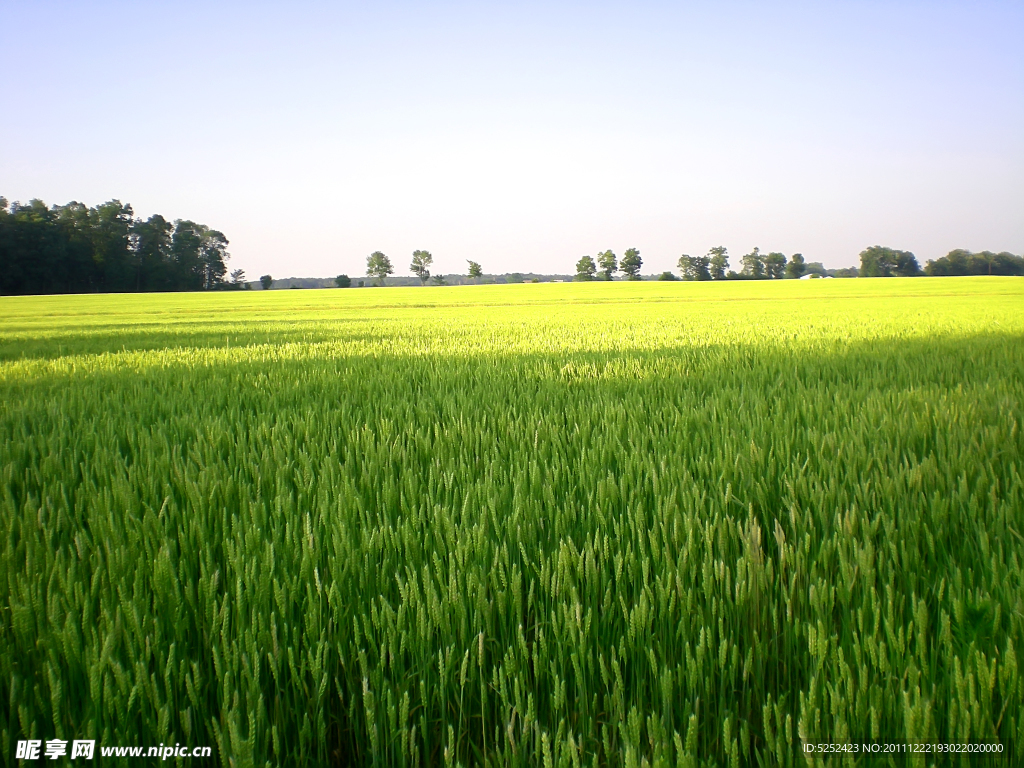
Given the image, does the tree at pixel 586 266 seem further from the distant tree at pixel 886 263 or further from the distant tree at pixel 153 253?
the distant tree at pixel 153 253

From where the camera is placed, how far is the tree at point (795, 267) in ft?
277

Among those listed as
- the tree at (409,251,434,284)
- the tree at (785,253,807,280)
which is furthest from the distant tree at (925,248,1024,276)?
the tree at (409,251,434,284)

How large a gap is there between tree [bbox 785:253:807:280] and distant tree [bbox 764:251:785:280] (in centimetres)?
186

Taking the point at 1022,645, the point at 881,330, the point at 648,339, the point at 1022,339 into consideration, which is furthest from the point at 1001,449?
the point at 881,330

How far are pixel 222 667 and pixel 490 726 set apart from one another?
48 cm

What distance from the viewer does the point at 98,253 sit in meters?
62.8

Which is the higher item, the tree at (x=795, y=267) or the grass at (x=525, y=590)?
the tree at (x=795, y=267)

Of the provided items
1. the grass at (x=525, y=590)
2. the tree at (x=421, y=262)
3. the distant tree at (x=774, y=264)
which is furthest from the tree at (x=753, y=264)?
the grass at (x=525, y=590)

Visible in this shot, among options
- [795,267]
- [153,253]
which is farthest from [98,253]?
[795,267]

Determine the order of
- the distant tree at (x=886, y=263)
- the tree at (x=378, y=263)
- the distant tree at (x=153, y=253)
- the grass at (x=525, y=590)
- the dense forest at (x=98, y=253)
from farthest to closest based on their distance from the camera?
the tree at (x=378, y=263) < the distant tree at (x=886, y=263) < the distant tree at (x=153, y=253) < the dense forest at (x=98, y=253) < the grass at (x=525, y=590)

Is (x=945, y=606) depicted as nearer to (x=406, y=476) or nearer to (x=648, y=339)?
(x=406, y=476)

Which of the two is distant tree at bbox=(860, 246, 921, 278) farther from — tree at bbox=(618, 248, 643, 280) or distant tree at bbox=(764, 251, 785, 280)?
tree at bbox=(618, 248, 643, 280)

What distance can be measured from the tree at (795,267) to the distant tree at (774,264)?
1.86 m

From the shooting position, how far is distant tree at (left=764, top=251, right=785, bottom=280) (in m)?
→ 90.1
